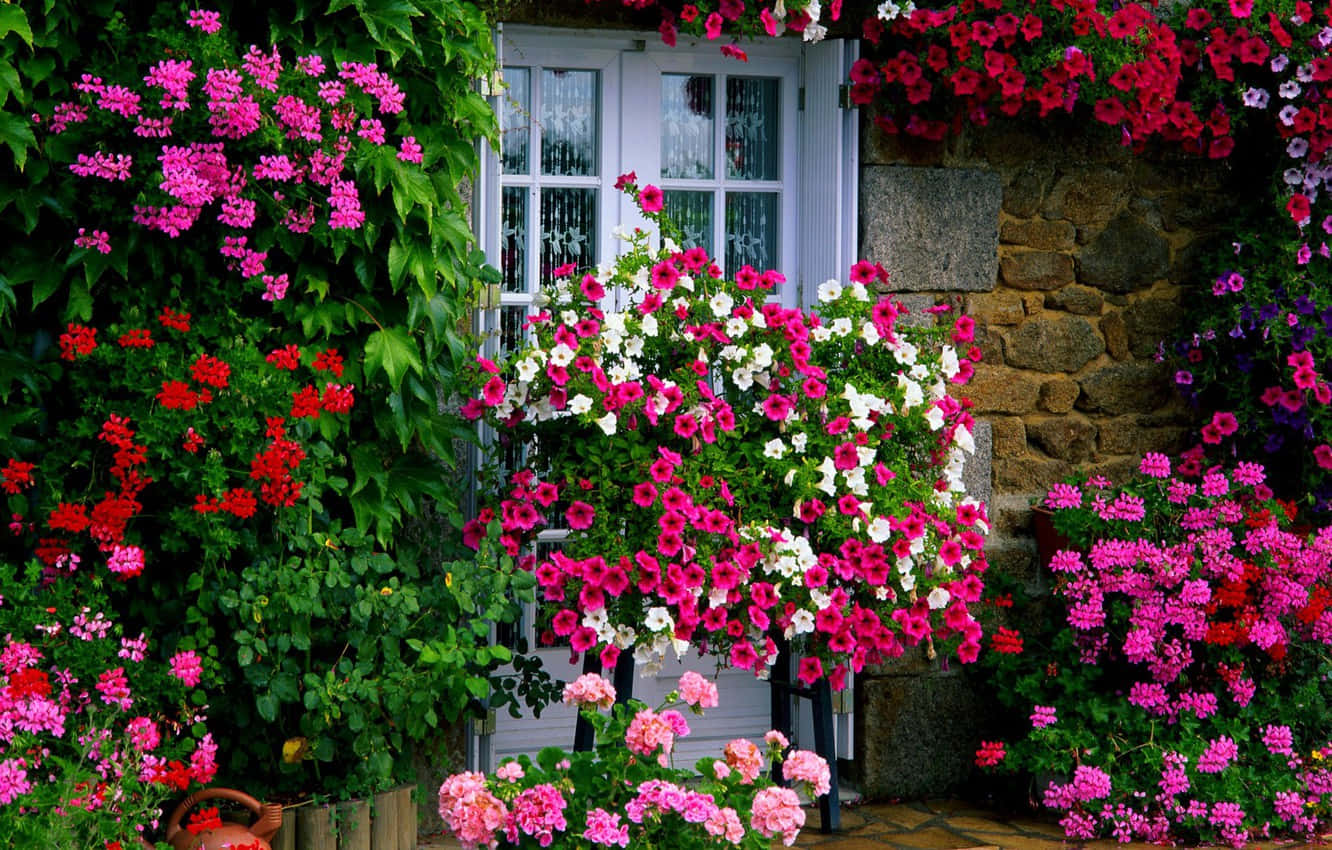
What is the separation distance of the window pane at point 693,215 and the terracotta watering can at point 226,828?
7.12 ft

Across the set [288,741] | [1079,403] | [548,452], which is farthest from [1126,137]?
[288,741]

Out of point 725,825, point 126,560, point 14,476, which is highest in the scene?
point 14,476

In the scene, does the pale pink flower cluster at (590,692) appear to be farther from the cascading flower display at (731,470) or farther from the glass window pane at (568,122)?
the glass window pane at (568,122)

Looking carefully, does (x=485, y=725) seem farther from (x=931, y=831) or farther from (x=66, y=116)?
(x=66, y=116)

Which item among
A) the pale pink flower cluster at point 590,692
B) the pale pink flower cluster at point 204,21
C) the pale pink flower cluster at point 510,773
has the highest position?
the pale pink flower cluster at point 204,21

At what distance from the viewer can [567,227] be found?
4.60 m

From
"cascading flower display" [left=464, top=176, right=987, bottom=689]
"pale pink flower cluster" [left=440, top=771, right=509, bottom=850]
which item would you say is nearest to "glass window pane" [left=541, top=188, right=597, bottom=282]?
"cascading flower display" [left=464, top=176, right=987, bottom=689]

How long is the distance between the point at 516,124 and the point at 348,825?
206 cm

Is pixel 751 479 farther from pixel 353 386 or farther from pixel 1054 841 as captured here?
pixel 1054 841

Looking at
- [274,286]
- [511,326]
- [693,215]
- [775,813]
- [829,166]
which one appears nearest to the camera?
[775,813]

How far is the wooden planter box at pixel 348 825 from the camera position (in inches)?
136

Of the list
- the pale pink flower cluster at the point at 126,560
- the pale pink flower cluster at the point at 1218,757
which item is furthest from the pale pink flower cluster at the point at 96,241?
the pale pink flower cluster at the point at 1218,757

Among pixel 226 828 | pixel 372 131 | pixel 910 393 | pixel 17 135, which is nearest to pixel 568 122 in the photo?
pixel 372 131

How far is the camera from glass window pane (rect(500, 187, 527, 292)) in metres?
4.53
